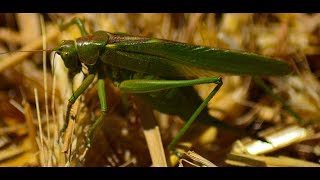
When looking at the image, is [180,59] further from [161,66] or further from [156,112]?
[156,112]

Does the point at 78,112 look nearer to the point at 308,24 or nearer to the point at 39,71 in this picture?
the point at 39,71

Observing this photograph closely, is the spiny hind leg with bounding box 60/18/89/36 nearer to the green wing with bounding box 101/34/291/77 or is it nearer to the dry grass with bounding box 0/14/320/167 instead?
the dry grass with bounding box 0/14/320/167

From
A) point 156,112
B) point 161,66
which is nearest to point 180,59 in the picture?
point 161,66

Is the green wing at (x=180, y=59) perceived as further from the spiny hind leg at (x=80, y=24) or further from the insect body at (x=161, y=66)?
the spiny hind leg at (x=80, y=24)

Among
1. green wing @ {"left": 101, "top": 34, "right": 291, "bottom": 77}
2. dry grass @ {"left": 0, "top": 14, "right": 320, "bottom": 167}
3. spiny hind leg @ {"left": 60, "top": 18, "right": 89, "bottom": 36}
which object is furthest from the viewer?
spiny hind leg @ {"left": 60, "top": 18, "right": 89, "bottom": 36}

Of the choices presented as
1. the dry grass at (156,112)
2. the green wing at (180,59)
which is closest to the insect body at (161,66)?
the green wing at (180,59)

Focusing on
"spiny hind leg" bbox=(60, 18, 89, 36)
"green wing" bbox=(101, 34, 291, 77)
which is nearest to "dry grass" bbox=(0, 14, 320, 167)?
"spiny hind leg" bbox=(60, 18, 89, 36)

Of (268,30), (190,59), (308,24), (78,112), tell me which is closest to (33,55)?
(78,112)
